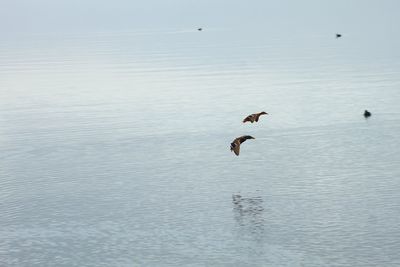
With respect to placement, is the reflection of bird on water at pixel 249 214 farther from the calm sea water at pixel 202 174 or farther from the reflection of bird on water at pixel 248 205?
the calm sea water at pixel 202 174

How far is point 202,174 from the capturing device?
78.0 meters

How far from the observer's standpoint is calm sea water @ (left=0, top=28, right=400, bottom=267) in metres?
59.2

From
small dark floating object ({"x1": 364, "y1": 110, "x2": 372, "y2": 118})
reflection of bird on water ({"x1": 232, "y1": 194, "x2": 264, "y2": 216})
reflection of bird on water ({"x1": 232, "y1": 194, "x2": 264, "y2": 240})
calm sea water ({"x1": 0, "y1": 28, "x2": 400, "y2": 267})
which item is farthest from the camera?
small dark floating object ({"x1": 364, "y1": 110, "x2": 372, "y2": 118})

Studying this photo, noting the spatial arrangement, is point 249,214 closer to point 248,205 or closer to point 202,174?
point 248,205

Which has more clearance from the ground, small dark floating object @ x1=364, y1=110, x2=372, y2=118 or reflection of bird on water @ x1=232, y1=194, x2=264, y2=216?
small dark floating object @ x1=364, y1=110, x2=372, y2=118

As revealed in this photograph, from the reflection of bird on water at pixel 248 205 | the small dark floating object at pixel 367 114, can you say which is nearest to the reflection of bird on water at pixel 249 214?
the reflection of bird on water at pixel 248 205

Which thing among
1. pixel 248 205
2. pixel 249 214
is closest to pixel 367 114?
pixel 248 205

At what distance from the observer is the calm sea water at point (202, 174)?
59.2 m

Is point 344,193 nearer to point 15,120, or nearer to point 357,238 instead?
point 357,238

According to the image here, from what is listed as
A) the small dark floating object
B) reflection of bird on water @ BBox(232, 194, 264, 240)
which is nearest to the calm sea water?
reflection of bird on water @ BBox(232, 194, 264, 240)

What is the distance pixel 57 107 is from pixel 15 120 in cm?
1036

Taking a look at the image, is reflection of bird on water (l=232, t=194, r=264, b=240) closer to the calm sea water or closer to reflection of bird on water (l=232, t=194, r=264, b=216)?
reflection of bird on water (l=232, t=194, r=264, b=216)

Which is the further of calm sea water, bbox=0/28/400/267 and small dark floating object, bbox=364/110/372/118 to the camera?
small dark floating object, bbox=364/110/372/118

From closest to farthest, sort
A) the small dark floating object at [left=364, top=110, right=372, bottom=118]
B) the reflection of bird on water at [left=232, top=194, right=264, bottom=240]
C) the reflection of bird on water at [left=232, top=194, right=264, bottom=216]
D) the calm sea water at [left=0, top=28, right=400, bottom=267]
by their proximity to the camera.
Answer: the calm sea water at [left=0, top=28, right=400, bottom=267] → the reflection of bird on water at [left=232, top=194, right=264, bottom=240] → the reflection of bird on water at [left=232, top=194, right=264, bottom=216] → the small dark floating object at [left=364, top=110, right=372, bottom=118]
